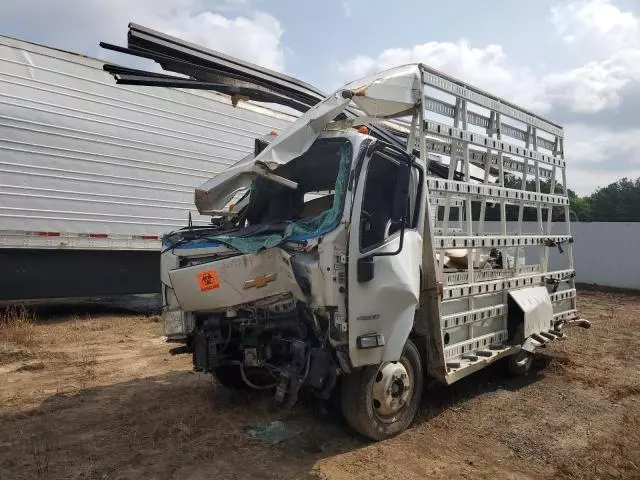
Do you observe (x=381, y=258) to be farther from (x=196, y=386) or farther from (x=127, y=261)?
(x=127, y=261)

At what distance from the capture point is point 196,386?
19.0ft

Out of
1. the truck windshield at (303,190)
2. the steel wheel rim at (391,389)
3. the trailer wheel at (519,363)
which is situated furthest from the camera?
the trailer wheel at (519,363)

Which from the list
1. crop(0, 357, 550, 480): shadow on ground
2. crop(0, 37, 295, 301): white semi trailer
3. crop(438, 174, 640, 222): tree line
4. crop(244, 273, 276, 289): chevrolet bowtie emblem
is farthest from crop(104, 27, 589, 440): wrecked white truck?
crop(438, 174, 640, 222): tree line

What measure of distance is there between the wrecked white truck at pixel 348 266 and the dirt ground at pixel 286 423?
38cm

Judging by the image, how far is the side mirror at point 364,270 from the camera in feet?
12.9

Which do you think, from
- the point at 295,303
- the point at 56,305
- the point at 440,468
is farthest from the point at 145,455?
the point at 56,305

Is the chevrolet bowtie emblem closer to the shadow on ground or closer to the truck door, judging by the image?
the truck door

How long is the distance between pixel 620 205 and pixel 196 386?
29.3 metres

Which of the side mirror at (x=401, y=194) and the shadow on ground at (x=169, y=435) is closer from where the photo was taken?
the shadow on ground at (x=169, y=435)

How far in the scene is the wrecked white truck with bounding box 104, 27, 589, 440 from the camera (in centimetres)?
398

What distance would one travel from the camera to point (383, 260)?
4.08 m

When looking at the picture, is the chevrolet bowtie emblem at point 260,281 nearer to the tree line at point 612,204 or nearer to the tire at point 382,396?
the tire at point 382,396

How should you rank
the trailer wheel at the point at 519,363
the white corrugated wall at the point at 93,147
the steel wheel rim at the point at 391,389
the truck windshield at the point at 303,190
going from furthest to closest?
the white corrugated wall at the point at 93,147
the trailer wheel at the point at 519,363
the truck windshield at the point at 303,190
the steel wheel rim at the point at 391,389

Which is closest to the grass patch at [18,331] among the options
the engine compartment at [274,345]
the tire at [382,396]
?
the engine compartment at [274,345]
